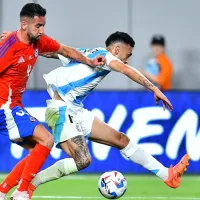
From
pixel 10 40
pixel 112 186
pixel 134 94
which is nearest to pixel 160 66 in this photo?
pixel 134 94

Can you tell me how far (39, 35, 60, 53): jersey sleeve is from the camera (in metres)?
9.02

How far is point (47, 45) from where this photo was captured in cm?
909

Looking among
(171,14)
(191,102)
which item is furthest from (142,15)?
(191,102)

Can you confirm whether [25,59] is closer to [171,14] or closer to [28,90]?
[28,90]

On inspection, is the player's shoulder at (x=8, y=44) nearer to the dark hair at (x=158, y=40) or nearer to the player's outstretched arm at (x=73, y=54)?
the player's outstretched arm at (x=73, y=54)

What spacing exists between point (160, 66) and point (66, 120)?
4.75 metres

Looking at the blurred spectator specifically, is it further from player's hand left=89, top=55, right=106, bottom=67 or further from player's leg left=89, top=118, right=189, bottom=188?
player's hand left=89, top=55, right=106, bottom=67

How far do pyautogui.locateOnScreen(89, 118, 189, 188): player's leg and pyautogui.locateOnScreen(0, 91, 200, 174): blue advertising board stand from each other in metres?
2.46

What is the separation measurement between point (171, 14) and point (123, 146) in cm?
507

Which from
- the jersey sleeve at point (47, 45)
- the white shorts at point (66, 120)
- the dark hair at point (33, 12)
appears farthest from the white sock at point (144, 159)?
the dark hair at point (33, 12)

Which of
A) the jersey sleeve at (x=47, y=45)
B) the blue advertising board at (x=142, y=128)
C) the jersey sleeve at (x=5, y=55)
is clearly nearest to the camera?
the jersey sleeve at (x=5, y=55)

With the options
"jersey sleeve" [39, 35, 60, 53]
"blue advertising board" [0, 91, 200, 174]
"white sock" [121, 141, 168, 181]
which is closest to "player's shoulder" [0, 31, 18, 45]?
"jersey sleeve" [39, 35, 60, 53]

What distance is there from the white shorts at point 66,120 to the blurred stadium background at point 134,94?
3.16ft

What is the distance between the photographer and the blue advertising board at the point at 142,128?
1219 centimetres
